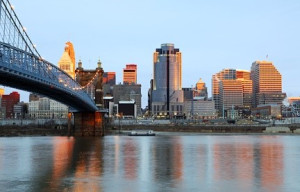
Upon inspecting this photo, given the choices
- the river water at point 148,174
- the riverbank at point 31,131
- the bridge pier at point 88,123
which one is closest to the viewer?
the river water at point 148,174

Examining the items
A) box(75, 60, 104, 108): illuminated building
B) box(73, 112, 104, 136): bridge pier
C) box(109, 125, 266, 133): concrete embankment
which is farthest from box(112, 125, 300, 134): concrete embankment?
box(73, 112, 104, 136): bridge pier

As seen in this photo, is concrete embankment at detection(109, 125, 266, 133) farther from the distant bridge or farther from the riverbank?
the distant bridge

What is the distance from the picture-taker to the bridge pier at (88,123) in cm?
10000

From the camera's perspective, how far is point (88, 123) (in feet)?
329

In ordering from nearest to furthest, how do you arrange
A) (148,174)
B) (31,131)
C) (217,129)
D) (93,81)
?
(148,174) < (31,131) < (93,81) < (217,129)

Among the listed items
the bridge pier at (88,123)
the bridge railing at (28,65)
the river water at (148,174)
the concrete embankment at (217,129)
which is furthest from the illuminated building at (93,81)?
the river water at (148,174)

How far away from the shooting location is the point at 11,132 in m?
111

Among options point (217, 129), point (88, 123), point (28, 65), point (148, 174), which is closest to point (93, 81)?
point (88, 123)

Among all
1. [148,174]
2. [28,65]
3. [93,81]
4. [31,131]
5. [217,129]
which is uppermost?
[93,81]

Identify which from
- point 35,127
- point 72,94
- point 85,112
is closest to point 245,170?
point 72,94

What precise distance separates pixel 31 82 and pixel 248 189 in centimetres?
3386

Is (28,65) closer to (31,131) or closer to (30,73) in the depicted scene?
(30,73)

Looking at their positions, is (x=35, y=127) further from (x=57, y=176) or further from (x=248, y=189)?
(x=248, y=189)

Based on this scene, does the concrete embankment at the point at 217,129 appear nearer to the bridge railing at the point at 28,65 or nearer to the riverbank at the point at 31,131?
the riverbank at the point at 31,131
